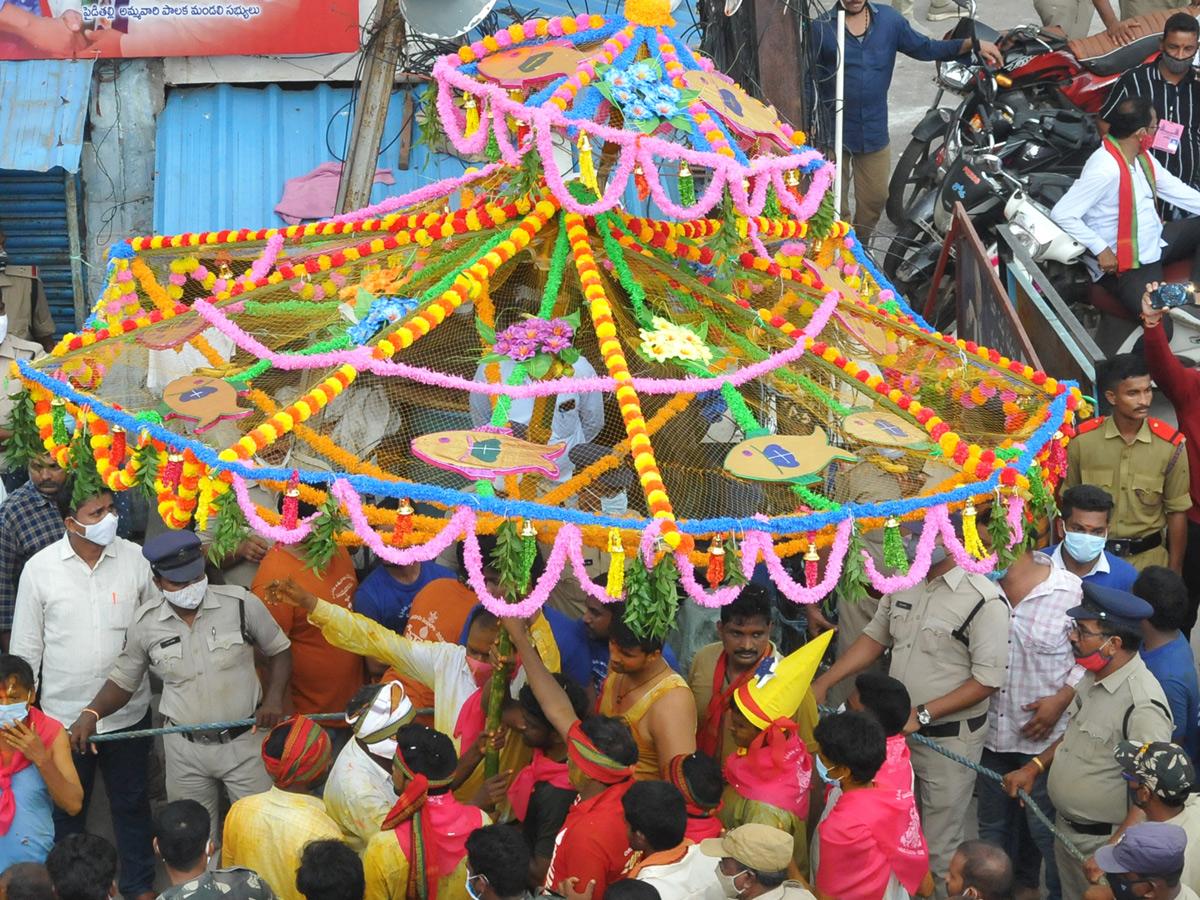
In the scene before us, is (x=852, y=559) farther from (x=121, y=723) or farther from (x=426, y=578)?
(x=121, y=723)

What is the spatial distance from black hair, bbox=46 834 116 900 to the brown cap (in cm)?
199

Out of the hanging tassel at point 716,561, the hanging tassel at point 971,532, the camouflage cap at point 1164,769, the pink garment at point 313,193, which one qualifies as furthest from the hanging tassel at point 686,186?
the pink garment at point 313,193

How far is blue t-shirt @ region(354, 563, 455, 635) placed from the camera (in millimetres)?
6352

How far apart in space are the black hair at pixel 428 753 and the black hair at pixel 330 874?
366 mm

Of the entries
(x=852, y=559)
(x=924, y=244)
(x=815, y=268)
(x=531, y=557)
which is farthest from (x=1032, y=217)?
(x=531, y=557)

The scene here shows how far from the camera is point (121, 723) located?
616cm

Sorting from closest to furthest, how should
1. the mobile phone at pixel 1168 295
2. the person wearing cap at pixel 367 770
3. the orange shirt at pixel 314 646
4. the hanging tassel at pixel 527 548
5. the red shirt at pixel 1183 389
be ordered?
1. the hanging tassel at pixel 527 548
2. the person wearing cap at pixel 367 770
3. the orange shirt at pixel 314 646
4. the mobile phone at pixel 1168 295
5. the red shirt at pixel 1183 389

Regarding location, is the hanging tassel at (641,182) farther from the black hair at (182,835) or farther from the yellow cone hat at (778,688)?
the black hair at (182,835)

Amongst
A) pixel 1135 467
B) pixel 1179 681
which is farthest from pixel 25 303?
pixel 1179 681

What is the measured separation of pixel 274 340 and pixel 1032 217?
5.13 meters

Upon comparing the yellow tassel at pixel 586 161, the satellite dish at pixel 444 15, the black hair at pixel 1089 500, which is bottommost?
the black hair at pixel 1089 500

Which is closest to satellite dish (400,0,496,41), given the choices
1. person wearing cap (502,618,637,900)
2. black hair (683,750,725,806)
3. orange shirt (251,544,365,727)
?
orange shirt (251,544,365,727)

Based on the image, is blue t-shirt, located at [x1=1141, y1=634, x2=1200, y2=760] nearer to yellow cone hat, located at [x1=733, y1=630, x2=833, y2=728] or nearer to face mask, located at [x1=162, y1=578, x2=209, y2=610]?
yellow cone hat, located at [x1=733, y1=630, x2=833, y2=728]

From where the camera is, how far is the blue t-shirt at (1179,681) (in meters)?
5.49
